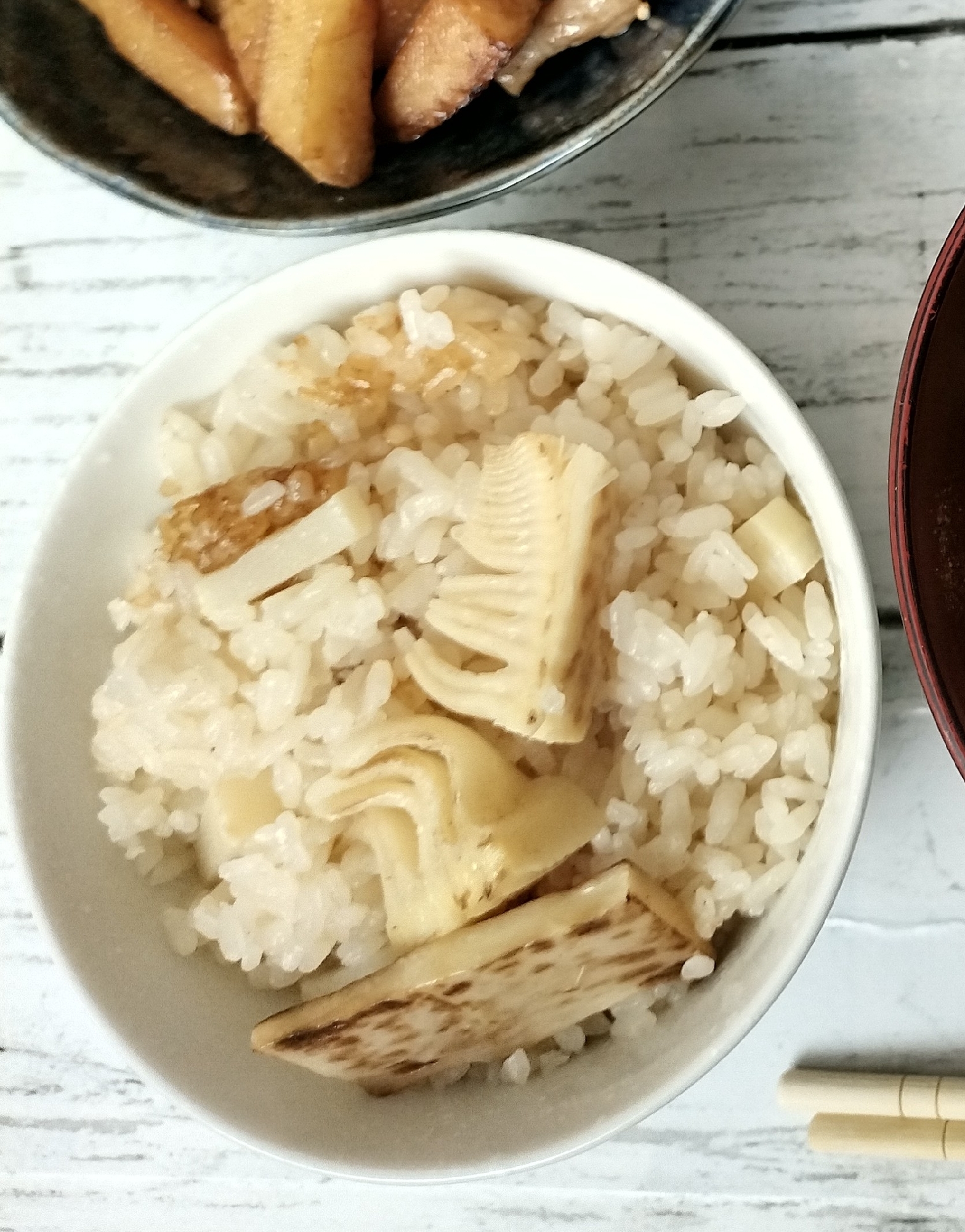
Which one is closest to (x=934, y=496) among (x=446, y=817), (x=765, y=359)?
(x=765, y=359)

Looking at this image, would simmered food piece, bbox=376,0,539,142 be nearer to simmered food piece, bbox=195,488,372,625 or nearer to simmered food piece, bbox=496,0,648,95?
simmered food piece, bbox=496,0,648,95

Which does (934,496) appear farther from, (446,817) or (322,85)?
(322,85)

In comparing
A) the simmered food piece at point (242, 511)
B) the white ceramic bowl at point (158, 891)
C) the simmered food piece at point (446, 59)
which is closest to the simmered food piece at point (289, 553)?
the simmered food piece at point (242, 511)

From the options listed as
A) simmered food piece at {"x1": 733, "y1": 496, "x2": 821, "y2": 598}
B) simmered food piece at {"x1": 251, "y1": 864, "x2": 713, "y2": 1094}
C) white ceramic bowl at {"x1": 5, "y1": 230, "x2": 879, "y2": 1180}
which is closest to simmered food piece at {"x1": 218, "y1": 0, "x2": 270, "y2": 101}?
white ceramic bowl at {"x1": 5, "y1": 230, "x2": 879, "y2": 1180}

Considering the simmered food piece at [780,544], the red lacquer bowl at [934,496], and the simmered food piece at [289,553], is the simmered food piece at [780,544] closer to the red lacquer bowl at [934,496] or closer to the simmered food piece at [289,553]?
the red lacquer bowl at [934,496]

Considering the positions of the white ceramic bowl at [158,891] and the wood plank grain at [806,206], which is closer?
the white ceramic bowl at [158,891]

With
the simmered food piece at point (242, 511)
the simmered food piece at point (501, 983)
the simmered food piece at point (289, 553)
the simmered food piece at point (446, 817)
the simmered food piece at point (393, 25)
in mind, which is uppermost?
the simmered food piece at point (393, 25)

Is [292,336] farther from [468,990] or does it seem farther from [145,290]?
[468,990]
